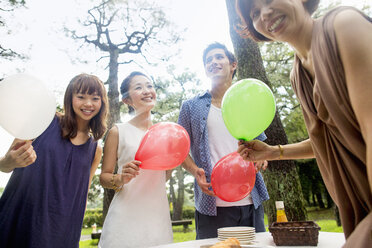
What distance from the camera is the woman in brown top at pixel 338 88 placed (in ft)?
2.19

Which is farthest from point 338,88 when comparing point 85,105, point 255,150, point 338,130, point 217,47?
point 217,47

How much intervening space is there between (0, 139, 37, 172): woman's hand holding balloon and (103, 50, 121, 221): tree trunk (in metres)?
3.97

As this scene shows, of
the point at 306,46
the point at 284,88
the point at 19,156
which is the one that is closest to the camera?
the point at 306,46

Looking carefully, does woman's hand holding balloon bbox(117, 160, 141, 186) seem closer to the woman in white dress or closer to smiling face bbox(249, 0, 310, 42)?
the woman in white dress

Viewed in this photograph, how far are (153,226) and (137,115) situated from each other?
0.89 meters

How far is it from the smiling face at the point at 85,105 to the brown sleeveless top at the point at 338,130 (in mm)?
1415

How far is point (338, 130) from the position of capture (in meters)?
0.84

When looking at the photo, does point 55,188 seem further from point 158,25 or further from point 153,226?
point 158,25

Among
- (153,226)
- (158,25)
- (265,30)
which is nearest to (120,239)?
(153,226)

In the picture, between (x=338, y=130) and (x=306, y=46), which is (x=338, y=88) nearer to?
(x=338, y=130)

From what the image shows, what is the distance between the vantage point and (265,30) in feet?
3.54

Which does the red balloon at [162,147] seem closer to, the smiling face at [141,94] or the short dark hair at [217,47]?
the smiling face at [141,94]

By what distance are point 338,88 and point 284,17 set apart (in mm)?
382

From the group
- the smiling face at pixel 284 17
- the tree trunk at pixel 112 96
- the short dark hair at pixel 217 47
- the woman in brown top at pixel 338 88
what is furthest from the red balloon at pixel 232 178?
the tree trunk at pixel 112 96
